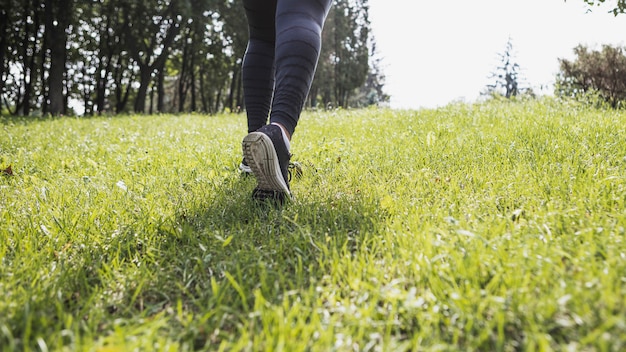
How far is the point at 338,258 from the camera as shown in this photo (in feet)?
4.54

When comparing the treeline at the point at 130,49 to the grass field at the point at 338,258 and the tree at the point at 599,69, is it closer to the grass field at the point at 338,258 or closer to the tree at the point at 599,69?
the grass field at the point at 338,258

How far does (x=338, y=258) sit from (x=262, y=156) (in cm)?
57

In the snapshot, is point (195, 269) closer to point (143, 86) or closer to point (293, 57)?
point (293, 57)

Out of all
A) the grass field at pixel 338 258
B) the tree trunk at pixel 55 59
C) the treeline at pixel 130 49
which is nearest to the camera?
the grass field at pixel 338 258

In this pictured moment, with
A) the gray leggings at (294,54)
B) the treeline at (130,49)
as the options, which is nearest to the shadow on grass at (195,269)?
the gray leggings at (294,54)

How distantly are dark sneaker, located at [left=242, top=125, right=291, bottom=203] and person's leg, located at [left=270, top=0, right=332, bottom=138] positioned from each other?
5.4 inches

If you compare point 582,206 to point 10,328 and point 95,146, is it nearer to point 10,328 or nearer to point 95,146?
point 10,328

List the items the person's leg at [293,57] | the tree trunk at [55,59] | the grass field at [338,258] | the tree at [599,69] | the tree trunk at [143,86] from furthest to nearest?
the tree trunk at [143,86] → the tree at [599,69] → the tree trunk at [55,59] → the person's leg at [293,57] → the grass field at [338,258]

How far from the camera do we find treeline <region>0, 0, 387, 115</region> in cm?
1820

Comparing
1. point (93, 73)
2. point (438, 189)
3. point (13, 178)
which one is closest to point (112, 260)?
point (438, 189)

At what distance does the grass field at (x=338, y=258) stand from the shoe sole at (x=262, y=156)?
0.61 ft

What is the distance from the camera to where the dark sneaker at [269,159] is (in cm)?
172

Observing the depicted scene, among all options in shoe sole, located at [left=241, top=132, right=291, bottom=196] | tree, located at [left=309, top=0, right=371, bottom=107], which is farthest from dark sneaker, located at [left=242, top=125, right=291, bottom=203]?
tree, located at [left=309, top=0, right=371, bottom=107]

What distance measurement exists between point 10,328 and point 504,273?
128 centimetres
